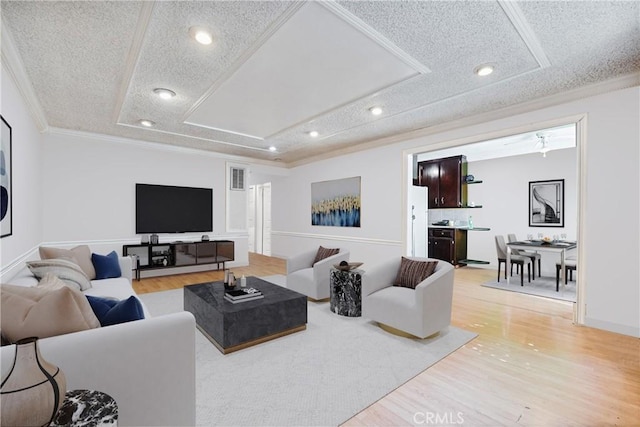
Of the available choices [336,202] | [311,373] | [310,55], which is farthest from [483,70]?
[336,202]

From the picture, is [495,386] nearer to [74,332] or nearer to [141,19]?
[74,332]

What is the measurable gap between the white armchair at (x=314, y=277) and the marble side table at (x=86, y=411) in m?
2.93

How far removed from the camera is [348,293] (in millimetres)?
3504

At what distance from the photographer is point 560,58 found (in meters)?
2.70

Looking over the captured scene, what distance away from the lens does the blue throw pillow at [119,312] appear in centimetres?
154

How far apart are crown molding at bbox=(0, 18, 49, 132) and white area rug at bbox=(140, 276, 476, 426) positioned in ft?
9.53

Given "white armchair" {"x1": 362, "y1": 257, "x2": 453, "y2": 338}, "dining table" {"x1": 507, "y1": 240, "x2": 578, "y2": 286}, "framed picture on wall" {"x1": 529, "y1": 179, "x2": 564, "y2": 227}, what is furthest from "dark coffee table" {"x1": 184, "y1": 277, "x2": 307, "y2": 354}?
"framed picture on wall" {"x1": 529, "y1": 179, "x2": 564, "y2": 227}

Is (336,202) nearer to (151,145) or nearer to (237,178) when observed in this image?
(237,178)

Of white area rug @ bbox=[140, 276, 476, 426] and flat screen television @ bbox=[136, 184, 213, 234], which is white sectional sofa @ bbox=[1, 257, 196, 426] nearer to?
white area rug @ bbox=[140, 276, 476, 426]

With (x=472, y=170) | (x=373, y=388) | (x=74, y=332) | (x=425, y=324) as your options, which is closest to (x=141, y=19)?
(x=74, y=332)

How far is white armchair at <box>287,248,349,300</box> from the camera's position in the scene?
13.0 ft

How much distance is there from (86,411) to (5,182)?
2.54m

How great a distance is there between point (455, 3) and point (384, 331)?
2.88m

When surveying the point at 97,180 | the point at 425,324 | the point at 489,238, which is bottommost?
the point at 425,324
